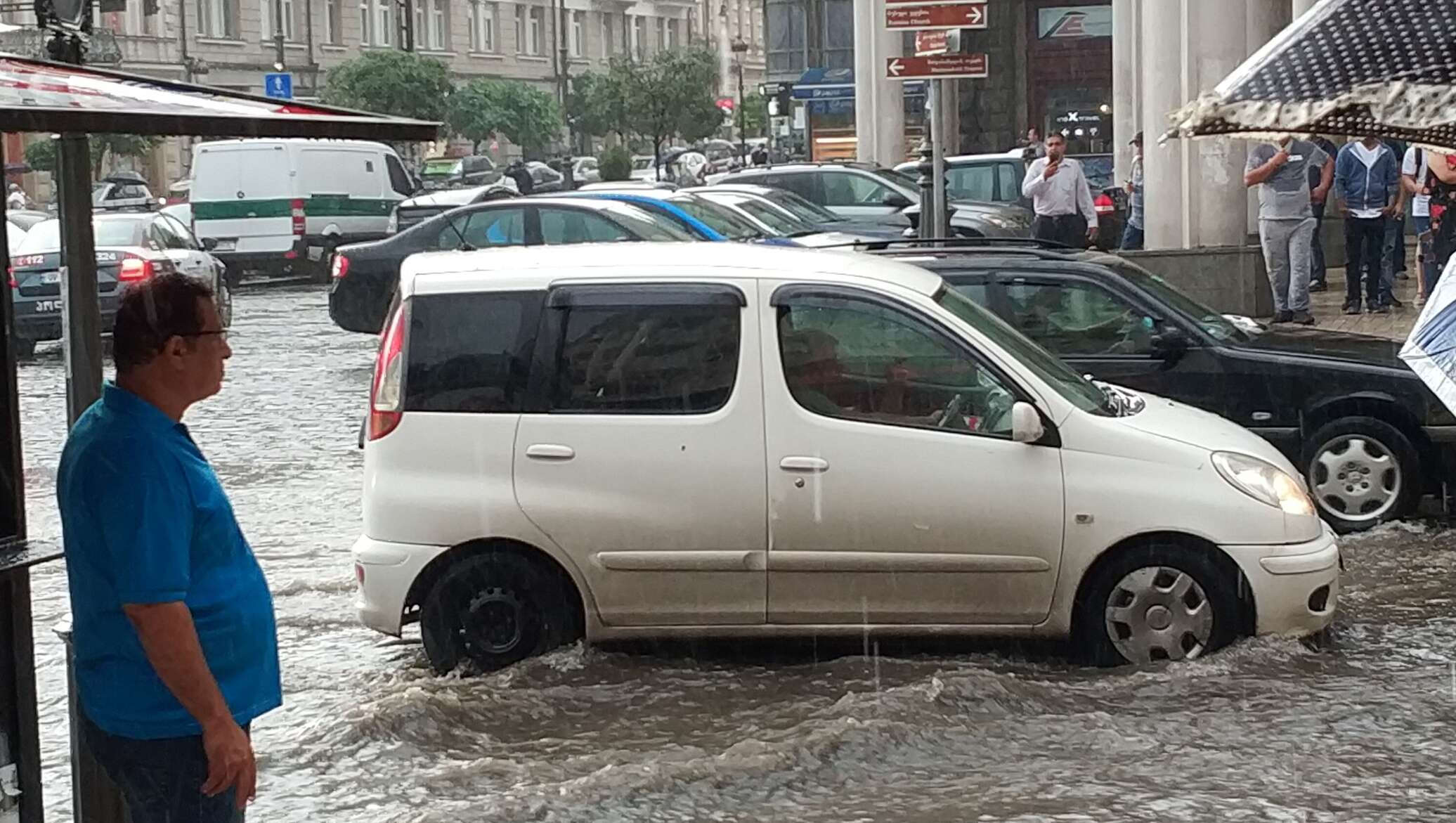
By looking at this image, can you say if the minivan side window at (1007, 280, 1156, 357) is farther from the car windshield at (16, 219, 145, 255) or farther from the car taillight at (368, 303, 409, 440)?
the car windshield at (16, 219, 145, 255)

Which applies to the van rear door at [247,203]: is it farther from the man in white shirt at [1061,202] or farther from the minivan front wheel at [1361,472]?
the minivan front wheel at [1361,472]

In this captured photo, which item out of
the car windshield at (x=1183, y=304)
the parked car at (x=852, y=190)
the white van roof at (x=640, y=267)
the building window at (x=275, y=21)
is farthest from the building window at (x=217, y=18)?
the white van roof at (x=640, y=267)

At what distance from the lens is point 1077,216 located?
21016 mm

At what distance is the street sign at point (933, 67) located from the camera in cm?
1588

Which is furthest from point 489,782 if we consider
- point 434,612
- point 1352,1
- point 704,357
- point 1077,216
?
point 1077,216

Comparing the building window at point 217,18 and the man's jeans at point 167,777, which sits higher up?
the building window at point 217,18

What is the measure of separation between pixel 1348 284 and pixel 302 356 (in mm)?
10105

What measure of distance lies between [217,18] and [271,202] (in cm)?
2590

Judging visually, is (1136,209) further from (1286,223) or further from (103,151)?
(103,151)

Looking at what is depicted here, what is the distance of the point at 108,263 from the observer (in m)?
22.0

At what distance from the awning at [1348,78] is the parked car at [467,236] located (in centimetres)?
1484

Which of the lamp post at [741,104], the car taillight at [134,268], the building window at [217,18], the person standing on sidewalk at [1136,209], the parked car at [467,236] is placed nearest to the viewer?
the parked car at [467,236]

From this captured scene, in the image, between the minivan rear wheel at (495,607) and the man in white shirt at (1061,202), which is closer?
the minivan rear wheel at (495,607)

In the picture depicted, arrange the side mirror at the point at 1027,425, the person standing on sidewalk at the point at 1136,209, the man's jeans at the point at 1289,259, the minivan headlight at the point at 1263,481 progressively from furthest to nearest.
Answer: the person standing on sidewalk at the point at 1136,209, the man's jeans at the point at 1289,259, the minivan headlight at the point at 1263,481, the side mirror at the point at 1027,425
